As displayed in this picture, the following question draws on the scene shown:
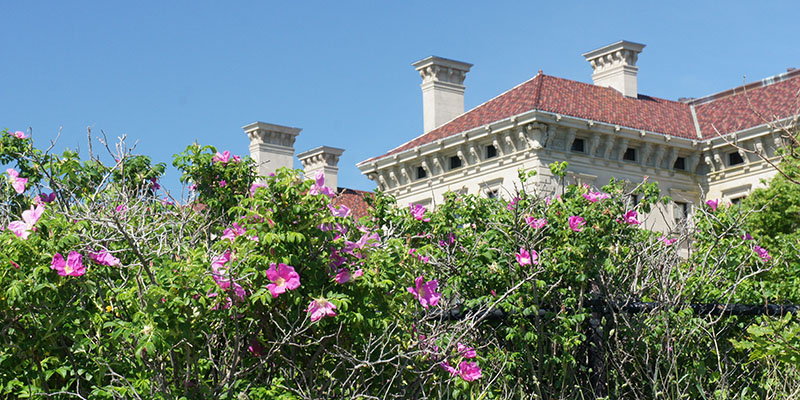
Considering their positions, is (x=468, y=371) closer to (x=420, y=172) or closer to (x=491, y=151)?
(x=491, y=151)

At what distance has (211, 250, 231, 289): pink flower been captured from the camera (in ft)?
20.1

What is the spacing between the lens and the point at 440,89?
1738 inches

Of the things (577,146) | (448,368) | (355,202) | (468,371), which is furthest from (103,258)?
(355,202)

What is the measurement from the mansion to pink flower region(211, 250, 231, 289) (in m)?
31.3

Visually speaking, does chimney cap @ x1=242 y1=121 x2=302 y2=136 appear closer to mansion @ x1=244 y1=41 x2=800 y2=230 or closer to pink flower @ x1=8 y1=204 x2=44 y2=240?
mansion @ x1=244 y1=41 x2=800 y2=230

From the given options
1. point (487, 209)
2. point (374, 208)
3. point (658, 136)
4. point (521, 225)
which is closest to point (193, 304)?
point (521, 225)

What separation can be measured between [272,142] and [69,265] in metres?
44.5

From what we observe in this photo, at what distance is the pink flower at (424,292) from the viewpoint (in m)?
6.93

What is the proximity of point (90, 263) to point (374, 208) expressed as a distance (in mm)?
8307

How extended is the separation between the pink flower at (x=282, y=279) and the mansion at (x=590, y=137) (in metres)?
31.3

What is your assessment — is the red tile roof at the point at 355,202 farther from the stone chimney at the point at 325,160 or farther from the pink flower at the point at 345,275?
the pink flower at the point at 345,275

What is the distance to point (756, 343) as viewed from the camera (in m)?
7.80

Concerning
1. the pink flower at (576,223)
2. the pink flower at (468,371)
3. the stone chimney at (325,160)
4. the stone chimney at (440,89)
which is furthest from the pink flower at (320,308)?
the stone chimney at (325,160)

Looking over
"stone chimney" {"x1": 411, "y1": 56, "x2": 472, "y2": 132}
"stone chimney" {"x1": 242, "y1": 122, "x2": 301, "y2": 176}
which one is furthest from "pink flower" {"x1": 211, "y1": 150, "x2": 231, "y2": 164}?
"stone chimney" {"x1": 242, "y1": 122, "x2": 301, "y2": 176}
